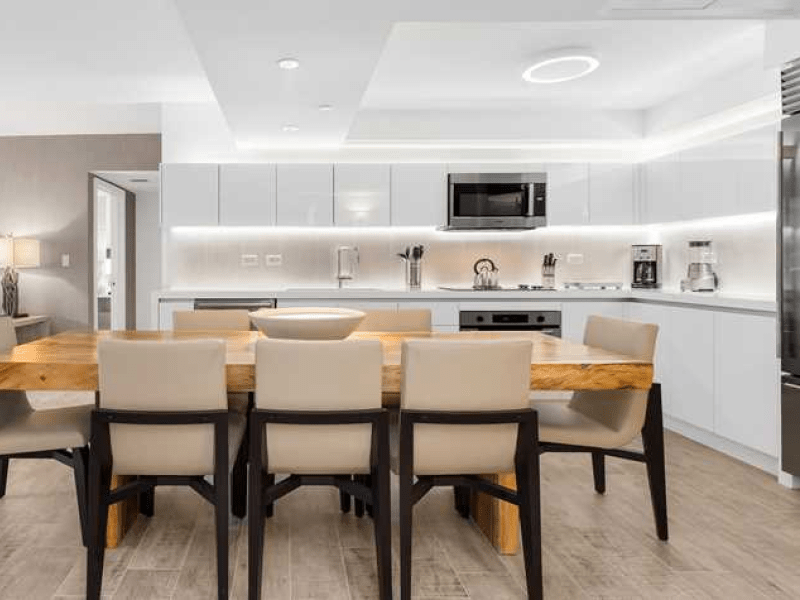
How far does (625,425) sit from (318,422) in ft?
3.94

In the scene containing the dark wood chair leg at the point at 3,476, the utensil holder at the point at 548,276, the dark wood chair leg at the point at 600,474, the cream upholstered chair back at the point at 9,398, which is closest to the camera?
the cream upholstered chair back at the point at 9,398

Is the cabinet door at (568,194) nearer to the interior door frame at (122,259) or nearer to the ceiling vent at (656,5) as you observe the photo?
the ceiling vent at (656,5)

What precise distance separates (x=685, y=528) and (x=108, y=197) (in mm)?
7235

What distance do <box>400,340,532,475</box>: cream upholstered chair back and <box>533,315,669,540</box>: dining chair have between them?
16.4 inches

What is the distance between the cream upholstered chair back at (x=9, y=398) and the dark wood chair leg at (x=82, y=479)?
397mm

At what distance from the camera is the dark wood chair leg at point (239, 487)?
9.70ft

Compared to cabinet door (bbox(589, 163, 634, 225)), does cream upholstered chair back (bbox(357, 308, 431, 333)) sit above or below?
below

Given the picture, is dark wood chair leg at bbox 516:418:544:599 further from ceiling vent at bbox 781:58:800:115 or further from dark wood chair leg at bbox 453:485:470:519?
ceiling vent at bbox 781:58:800:115

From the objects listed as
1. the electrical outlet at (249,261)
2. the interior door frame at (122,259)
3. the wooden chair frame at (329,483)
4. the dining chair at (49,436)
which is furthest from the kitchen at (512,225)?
the interior door frame at (122,259)

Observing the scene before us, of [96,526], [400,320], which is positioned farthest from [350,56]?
[96,526]

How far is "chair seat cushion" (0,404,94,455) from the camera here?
250 cm

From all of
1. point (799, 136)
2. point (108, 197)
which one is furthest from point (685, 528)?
point (108, 197)

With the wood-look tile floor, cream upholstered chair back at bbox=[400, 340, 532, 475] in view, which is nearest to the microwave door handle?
the wood-look tile floor

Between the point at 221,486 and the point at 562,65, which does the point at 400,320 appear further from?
the point at 562,65
